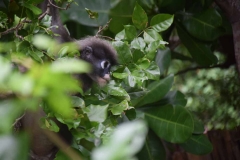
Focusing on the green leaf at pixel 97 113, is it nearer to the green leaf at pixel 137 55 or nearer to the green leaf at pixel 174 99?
the green leaf at pixel 137 55

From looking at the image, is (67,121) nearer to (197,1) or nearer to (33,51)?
(33,51)

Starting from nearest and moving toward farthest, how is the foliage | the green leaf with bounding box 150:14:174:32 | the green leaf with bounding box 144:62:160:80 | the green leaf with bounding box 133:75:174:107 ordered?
the green leaf with bounding box 144:62:160:80 → the green leaf with bounding box 150:14:174:32 → the green leaf with bounding box 133:75:174:107 → the foliage

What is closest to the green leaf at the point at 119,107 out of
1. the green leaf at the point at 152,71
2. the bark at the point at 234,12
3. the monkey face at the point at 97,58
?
the green leaf at the point at 152,71

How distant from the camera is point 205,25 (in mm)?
2271

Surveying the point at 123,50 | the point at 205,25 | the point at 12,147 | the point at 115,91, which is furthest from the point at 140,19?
the point at 12,147

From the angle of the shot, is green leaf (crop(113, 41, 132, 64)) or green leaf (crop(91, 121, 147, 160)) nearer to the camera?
green leaf (crop(91, 121, 147, 160))

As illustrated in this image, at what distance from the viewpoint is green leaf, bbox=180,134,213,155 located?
2227mm

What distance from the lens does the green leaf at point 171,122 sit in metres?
2.06

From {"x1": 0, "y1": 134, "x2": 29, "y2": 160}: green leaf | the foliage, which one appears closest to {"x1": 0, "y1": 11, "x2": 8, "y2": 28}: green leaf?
{"x1": 0, "y1": 134, "x2": 29, "y2": 160}: green leaf

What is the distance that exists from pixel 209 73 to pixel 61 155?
2325 millimetres

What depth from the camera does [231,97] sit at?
275 cm

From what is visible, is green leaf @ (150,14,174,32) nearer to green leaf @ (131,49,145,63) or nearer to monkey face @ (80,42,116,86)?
green leaf @ (131,49,145,63)

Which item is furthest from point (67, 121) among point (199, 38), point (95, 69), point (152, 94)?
point (199, 38)

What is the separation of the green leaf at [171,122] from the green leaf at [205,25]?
0.44 metres
